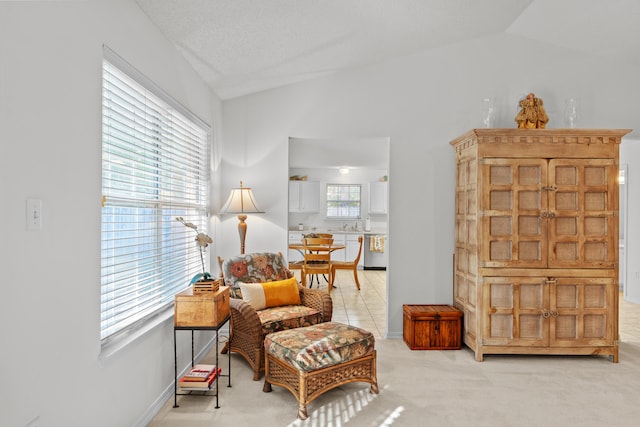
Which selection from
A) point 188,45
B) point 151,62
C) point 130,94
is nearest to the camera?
point 130,94

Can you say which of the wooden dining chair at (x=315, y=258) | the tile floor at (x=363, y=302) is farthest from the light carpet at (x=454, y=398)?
the wooden dining chair at (x=315, y=258)

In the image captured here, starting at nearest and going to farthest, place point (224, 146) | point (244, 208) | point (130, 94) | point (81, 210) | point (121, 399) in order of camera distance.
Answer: point (81, 210)
point (121, 399)
point (130, 94)
point (244, 208)
point (224, 146)

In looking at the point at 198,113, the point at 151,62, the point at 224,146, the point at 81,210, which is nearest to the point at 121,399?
the point at 81,210

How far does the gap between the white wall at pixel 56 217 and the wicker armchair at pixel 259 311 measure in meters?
0.98

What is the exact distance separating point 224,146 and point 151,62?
1.80 metres

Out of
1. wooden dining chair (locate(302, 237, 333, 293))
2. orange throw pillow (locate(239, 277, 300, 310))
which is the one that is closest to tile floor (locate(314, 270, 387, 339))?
wooden dining chair (locate(302, 237, 333, 293))

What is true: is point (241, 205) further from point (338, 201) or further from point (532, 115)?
point (338, 201)

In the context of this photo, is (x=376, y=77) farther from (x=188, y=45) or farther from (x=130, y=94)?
(x=130, y=94)

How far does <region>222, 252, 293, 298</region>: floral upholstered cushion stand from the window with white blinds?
1.11ft

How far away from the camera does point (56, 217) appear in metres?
1.76

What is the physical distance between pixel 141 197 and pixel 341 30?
2003 millimetres

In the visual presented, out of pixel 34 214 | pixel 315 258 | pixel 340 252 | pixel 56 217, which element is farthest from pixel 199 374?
pixel 340 252

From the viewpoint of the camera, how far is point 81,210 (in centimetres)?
194

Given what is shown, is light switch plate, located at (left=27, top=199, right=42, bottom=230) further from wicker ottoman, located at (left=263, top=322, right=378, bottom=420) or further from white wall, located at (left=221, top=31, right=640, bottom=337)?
white wall, located at (left=221, top=31, right=640, bottom=337)
